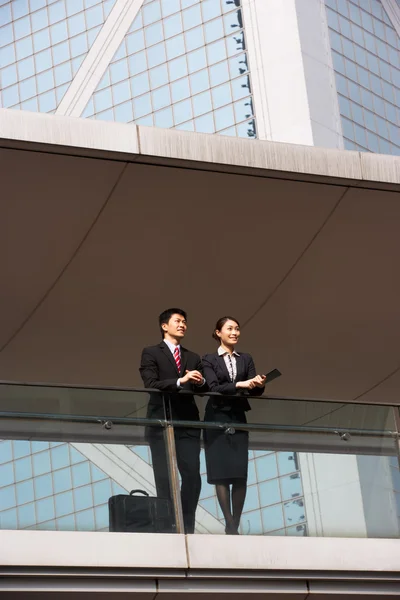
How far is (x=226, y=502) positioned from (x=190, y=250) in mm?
5124

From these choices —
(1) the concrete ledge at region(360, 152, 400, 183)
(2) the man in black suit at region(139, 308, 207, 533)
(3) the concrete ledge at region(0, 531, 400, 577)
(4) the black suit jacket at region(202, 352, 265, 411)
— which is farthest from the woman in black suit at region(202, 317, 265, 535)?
(1) the concrete ledge at region(360, 152, 400, 183)

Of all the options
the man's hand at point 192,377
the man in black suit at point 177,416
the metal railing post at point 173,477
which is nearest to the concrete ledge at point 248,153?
the man in black suit at point 177,416

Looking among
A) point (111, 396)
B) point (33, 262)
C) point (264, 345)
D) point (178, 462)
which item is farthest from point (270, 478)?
point (264, 345)

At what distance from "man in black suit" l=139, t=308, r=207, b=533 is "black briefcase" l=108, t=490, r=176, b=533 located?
0.11 meters

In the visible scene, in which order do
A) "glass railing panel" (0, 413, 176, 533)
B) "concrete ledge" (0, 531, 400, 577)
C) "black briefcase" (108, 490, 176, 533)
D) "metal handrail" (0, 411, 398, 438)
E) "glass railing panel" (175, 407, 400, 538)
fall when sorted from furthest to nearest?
"glass railing panel" (175, 407, 400, 538) < "black briefcase" (108, 490, 176, 533) < "metal handrail" (0, 411, 398, 438) < "concrete ledge" (0, 531, 400, 577) < "glass railing panel" (0, 413, 176, 533)

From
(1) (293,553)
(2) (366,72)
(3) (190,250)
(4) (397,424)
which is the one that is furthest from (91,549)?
(2) (366,72)

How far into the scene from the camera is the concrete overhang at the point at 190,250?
42.9 ft

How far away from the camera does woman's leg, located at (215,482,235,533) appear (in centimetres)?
983

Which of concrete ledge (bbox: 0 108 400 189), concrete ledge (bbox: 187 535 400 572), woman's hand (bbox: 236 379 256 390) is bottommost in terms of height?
concrete ledge (bbox: 187 535 400 572)

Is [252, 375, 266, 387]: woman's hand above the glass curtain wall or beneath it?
beneath

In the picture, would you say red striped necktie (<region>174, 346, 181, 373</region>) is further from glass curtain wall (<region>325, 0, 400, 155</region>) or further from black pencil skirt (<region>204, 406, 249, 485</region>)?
glass curtain wall (<region>325, 0, 400, 155</region>)

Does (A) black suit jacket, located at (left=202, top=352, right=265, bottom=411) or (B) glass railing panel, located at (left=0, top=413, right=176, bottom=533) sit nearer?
(B) glass railing panel, located at (left=0, top=413, right=176, bottom=533)

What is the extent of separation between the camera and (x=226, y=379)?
10.5m

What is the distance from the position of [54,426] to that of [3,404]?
0.42 meters
